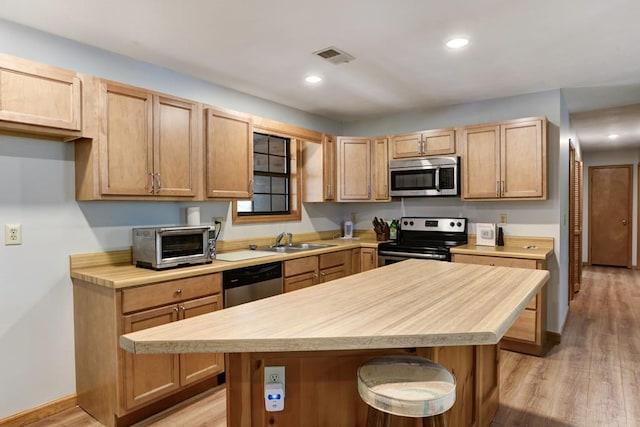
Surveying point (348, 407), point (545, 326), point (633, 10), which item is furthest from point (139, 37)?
point (545, 326)

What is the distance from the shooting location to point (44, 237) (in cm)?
247

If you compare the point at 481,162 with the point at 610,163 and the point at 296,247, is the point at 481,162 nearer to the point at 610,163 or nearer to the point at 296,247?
the point at 296,247

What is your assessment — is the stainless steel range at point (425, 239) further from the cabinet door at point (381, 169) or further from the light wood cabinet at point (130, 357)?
the light wood cabinet at point (130, 357)

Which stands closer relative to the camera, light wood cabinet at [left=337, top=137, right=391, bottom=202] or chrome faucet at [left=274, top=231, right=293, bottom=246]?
chrome faucet at [left=274, top=231, right=293, bottom=246]

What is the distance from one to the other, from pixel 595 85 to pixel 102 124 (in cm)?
401

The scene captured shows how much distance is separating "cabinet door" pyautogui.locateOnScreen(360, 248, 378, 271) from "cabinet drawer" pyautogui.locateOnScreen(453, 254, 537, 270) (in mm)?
838

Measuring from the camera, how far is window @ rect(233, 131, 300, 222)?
397 cm

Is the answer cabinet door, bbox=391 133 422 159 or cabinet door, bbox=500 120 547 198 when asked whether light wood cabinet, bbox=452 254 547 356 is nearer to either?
cabinet door, bbox=500 120 547 198

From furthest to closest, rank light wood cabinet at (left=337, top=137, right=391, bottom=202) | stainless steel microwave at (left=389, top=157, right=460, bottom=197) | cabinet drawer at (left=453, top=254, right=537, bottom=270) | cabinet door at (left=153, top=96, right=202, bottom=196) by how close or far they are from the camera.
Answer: light wood cabinet at (left=337, top=137, right=391, bottom=202) → stainless steel microwave at (left=389, top=157, right=460, bottom=197) → cabinet drawer at (left=453, top=254, right=537, bottom=270) → cabinet door at (left=153, top=96, right=202, bottom=196)

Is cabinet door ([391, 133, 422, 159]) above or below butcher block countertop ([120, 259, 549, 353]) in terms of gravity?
above

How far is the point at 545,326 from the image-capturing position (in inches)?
139

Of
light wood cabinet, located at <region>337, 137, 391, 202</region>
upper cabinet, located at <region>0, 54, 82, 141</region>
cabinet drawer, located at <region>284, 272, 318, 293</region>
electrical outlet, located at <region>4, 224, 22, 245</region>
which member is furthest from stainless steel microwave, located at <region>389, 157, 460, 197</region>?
electrical outlet, located at <region>4, 224, 22, 245</region>

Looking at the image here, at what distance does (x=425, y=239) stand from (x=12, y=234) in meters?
3.68

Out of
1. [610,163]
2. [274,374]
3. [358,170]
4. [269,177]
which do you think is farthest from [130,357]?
[610,163]
